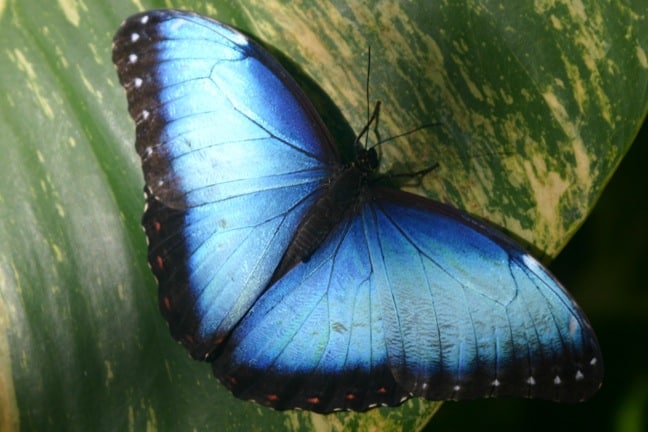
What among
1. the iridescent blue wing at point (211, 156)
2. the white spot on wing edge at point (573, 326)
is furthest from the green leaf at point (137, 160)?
the white spot on wing edge at point (573, 326)

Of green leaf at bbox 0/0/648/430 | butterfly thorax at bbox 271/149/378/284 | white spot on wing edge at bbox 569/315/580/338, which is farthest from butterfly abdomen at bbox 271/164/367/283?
white spot on wing edge at bbox 569/315/580/338

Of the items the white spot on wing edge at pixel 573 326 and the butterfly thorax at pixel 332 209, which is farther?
the butterfly thorax at pixel 332 209

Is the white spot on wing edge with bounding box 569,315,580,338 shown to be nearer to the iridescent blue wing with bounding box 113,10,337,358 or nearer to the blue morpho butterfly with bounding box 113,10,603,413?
the blue morpho butterfly with bounding box 113,10,603,413

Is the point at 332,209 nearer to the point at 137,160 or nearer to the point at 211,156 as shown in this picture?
the point at 211,156

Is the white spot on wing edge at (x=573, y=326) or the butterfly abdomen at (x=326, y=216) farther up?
the butterfly abdomen at (x=326, y=216)

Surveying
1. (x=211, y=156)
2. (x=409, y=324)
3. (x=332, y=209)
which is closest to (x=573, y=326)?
(x=409, y=324)

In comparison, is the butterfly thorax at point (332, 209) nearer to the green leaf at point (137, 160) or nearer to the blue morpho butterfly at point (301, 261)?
the blue morpho butterfly at point (301, 261)

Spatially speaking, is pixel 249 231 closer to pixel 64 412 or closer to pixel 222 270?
pixel 222 270
